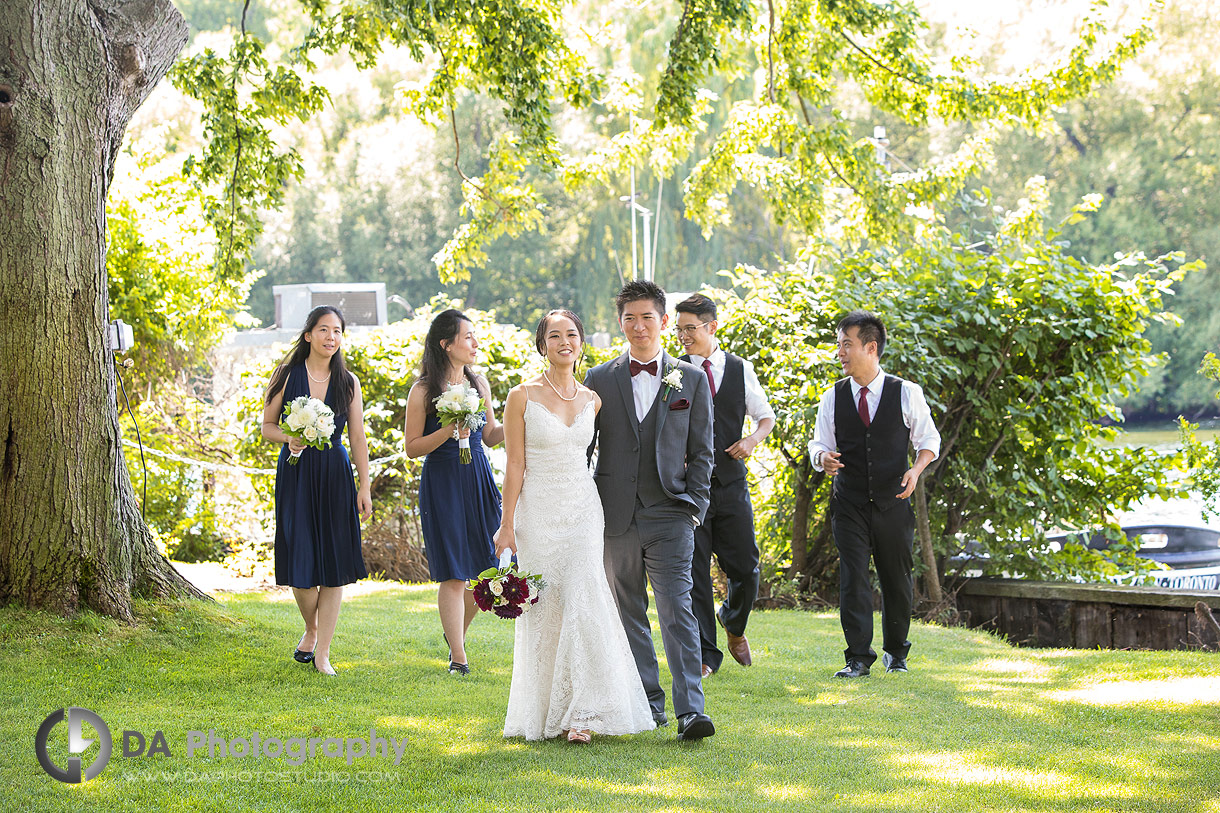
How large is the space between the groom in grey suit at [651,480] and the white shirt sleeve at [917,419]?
182 cm

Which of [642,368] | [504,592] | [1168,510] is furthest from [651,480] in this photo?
[1168,510]

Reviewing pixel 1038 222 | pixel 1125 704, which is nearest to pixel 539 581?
pixel 1125 704

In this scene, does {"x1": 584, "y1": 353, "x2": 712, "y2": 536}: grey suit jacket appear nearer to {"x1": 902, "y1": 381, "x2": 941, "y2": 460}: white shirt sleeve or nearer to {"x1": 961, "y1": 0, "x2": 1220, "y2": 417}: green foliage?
{"x1": 902, "y1": 381, "x2": 941, "y2": 460}: white shirt sleeve

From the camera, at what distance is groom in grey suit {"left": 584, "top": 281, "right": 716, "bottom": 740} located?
5148 millimetres

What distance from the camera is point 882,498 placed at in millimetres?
6629

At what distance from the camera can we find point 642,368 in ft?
17.8

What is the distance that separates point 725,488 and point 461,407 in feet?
5.38

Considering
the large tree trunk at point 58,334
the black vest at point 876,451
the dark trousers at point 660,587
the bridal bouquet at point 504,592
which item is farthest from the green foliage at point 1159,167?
the bridal bouquet at point 504,592

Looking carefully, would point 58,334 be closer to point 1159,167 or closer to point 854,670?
point 854,670

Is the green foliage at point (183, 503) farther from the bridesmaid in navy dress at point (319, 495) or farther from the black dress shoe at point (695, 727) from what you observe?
the black dress shoe at point (695, 727)

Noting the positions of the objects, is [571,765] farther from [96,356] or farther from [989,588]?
[989,588]

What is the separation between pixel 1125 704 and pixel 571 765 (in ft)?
9.70

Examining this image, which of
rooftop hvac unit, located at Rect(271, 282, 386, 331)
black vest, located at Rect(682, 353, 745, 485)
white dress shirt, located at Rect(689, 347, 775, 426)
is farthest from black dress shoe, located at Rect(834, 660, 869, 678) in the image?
rooftop hvac unit, located at Rect(271, 282, 386, 331)

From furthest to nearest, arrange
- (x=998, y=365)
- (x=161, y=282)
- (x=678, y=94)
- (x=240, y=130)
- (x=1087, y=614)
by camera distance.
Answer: (x=161, y=282) → (x=678, y=94) → (x=240, y=130) → (x=998, y=365) → (x=1087, y=614)
